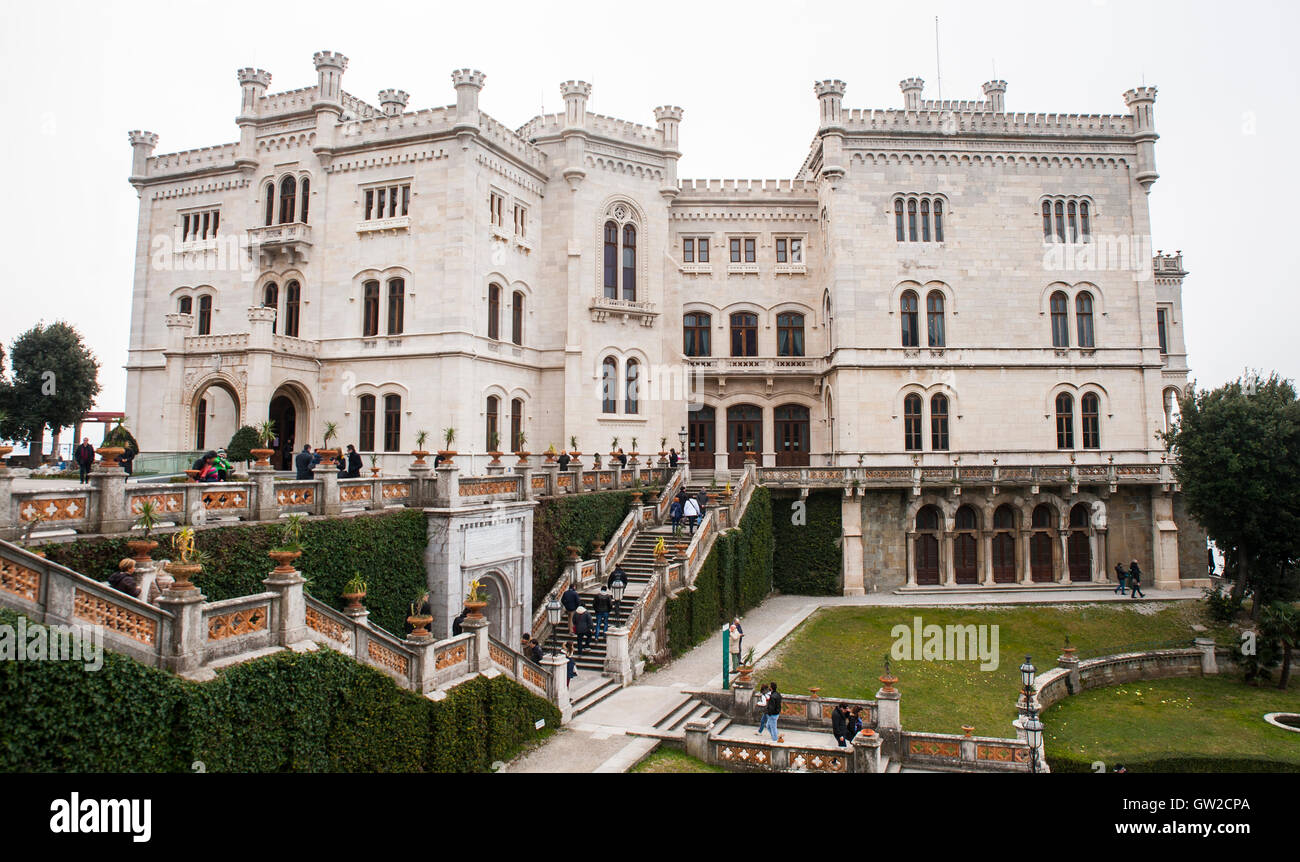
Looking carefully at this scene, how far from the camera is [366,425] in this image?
32969mm

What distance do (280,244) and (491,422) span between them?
11658 millimetres

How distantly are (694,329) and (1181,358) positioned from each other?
1138 inches

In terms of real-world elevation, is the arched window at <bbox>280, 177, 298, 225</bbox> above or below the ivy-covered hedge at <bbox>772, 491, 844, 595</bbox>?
above

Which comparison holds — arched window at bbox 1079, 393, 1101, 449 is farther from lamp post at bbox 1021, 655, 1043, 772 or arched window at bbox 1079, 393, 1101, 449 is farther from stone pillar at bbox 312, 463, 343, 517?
stone pillar at bbox 312, 463, 343, 517

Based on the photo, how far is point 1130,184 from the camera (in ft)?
130

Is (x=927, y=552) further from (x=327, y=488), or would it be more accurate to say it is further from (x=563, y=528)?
(x=327, y=488)

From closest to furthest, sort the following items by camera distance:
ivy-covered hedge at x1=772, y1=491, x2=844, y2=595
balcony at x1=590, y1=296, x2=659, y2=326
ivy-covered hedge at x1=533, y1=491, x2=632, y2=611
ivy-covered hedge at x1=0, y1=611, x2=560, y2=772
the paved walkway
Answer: ivy-covered hedge at x1=0, y1=611, x2=560, y2=772 → the paved walkway → ivy-covered hedge at x1=533, y1=491, x2=632, y2=611 → ivy-covered hedge at x1=772, y1=491, x2=844, y2=595 → balcony at x1=590, y1=296, x2=659, y2=326

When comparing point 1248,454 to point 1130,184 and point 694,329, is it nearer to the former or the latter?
point 1130,184

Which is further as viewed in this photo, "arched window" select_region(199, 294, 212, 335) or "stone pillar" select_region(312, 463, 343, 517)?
"arched window" select_region(199, 294, 212, 335)

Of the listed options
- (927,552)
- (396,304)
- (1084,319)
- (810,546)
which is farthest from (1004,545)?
(396,304)

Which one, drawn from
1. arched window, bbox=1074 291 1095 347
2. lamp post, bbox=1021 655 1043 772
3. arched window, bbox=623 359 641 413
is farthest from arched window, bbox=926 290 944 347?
lamp post, bbox=1021 655 1043 772

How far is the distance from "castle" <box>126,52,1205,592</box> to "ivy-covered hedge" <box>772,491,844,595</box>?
0.86 meters

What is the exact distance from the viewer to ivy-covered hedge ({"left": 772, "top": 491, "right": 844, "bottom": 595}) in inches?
1396
